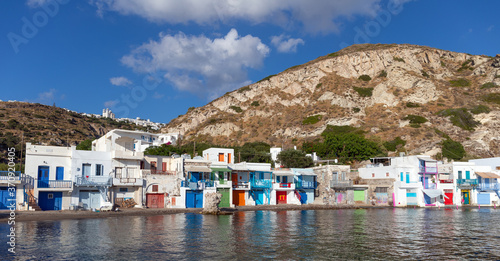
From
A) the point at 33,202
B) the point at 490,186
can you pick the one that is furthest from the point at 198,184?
the point at 490,186

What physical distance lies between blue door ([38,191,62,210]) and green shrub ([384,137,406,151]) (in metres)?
64.9

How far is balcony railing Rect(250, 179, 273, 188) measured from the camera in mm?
51281

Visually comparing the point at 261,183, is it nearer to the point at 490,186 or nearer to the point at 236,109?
the point at 490,186

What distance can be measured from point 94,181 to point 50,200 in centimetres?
436

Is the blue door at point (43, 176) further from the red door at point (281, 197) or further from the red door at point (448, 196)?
the red door at point (448, 196)

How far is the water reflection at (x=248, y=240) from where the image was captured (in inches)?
770

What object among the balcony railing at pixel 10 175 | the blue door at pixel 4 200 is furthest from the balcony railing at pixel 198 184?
the blue door at pixel 4 200

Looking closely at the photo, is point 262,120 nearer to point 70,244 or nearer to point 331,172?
point 331,172

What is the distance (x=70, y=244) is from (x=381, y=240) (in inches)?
708

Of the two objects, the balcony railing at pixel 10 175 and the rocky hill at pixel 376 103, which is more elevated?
the rocky hill at pixel 376 103

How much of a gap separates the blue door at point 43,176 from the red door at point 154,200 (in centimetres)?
1019

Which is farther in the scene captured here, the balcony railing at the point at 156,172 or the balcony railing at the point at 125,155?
the balcony railing at the point at 156,172

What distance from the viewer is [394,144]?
278 ft

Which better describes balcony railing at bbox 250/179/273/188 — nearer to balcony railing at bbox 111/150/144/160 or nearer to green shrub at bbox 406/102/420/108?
balcony railing at bbox 111/150/144/160
